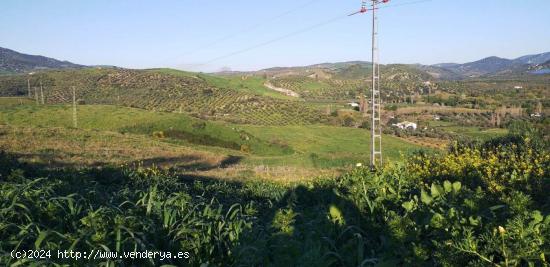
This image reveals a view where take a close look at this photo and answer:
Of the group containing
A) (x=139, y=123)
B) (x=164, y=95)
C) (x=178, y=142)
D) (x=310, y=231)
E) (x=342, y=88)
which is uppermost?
(x=310, y=231)

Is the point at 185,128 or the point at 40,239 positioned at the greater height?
the point at 40,239

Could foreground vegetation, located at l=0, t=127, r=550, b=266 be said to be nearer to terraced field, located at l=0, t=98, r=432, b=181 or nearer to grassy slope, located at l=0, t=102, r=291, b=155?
terraced field, located at l=0, t=98, r=432, b=181

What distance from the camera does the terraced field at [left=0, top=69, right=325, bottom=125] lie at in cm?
7500

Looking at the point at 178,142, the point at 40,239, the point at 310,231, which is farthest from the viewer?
the point at 178,142

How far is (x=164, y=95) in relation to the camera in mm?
84625

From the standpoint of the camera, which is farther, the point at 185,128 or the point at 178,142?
the point at 185,128

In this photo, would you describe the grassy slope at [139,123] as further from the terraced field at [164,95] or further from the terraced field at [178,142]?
the terraced field at [164,95]

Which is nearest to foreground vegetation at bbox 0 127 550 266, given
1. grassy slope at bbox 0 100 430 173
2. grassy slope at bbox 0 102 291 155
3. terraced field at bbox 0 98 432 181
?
terraced field at bbox 0 98 432 181

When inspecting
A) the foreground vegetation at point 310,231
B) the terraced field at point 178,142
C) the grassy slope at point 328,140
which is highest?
the foreground vegetation at point 310,231

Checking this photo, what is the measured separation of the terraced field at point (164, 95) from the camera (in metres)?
75.0

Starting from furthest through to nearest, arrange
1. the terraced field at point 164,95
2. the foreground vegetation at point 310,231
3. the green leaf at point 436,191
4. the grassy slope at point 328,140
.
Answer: the terraced field at point 164,95 < the grassy slope at point 328,140 < the green leaf at point 436,191 < the foreground vegetation at point 310,231

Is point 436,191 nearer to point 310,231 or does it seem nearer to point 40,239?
point 310,231

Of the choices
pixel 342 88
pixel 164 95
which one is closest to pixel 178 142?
pixel 164 95

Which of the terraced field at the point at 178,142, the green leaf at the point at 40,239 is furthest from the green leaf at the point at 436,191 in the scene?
the terraced field at the point at 178,142
